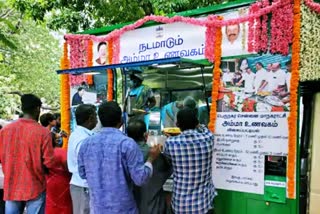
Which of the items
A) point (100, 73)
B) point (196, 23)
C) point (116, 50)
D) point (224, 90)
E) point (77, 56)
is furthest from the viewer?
point (77, 56)

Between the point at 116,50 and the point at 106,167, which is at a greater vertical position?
the point at 116,50

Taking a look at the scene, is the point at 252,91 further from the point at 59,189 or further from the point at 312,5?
the point at 59,189

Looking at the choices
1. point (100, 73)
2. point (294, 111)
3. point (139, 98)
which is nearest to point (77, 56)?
point (100, 73)

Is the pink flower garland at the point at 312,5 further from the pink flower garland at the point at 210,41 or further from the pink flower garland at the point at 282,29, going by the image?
the pink flower garland at the point at 210,41

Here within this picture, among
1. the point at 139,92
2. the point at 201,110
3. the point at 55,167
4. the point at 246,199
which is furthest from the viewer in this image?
the point at 139,92

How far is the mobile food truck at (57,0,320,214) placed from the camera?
13.2 feet

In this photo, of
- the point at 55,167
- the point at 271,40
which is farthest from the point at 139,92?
the point at 271,40

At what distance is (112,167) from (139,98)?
2.24 metres

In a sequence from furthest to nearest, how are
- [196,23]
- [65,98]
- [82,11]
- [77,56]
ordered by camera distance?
[82,11], [65,98], [77,56], [196,23]

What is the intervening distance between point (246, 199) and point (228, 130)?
731mm

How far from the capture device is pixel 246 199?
4344 millimetres

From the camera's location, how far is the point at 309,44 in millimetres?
4039

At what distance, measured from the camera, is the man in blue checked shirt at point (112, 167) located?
3.64 meters

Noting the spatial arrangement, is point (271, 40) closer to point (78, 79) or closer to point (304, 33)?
point (304, 33)
